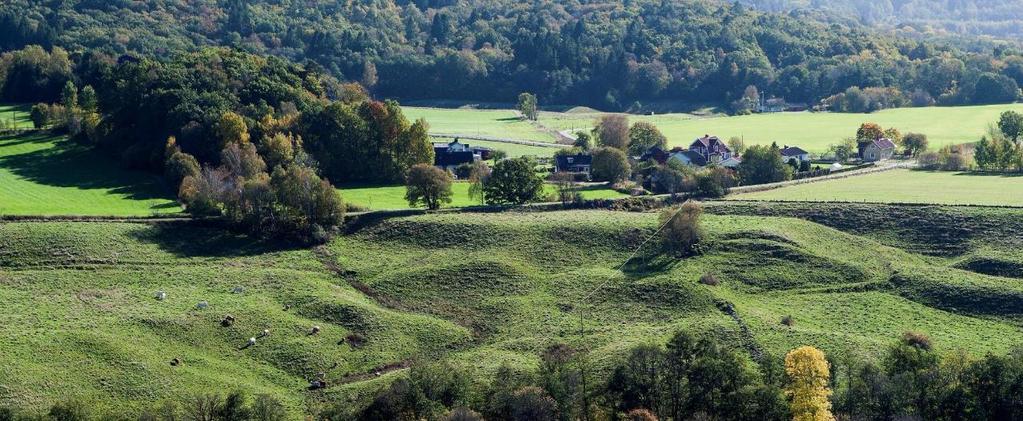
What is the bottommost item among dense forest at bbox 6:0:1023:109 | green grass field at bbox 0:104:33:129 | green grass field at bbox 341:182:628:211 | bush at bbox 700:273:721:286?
bush at bbox 700:273:721:286

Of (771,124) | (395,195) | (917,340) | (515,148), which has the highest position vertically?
(771,124)

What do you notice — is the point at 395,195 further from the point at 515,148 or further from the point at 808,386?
the point at 808,386

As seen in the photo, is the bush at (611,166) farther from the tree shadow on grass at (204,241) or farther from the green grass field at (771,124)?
the tree shadow on grass at (204,241)

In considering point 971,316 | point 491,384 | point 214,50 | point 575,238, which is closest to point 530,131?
point 214,50

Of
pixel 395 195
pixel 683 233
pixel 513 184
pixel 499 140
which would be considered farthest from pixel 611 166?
pixel 499 140

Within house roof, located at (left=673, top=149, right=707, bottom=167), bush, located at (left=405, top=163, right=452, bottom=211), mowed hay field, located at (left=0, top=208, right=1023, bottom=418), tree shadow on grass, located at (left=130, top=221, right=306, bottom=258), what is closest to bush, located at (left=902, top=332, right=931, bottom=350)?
mowed hay field, located at (left=0, top=208, right=1023, bottom=418)

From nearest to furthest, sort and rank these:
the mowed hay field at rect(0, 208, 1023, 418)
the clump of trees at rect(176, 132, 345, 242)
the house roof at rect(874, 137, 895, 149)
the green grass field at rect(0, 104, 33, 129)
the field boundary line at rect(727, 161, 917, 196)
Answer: the mowed hay field at rect(0, 208, 1023, 418) < the clump of trees at rect(176, 132, 345, 242) < the field boundary line at rect(727, 161, 917, 196) < the house roof at rect(874, 137, 895, 149) < the green grass field at rect(0, 104, 33, 129)

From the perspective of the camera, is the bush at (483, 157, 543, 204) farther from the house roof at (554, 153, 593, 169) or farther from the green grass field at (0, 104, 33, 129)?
the green grass field at (0, 104, 33, 129)
